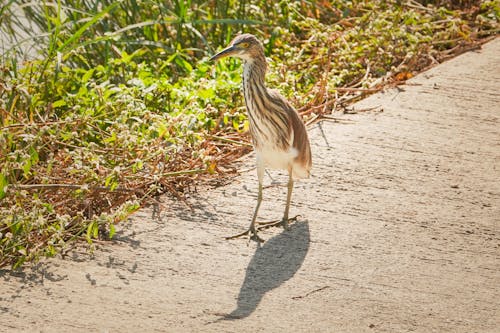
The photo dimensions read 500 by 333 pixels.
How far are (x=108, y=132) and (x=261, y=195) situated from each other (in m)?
1.44

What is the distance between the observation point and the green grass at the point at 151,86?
4945 mm

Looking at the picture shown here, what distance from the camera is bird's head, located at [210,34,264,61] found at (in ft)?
16.6

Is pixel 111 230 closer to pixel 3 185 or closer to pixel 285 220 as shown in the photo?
pixel 3 185

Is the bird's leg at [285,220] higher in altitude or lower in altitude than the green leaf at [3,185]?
lower

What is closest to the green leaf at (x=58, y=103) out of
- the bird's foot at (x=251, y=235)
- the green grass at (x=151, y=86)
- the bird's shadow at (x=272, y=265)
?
the green grass at (x=151, y=86)

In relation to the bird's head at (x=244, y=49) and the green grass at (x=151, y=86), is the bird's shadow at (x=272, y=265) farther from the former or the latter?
the bird's head at (x=244, y=49)

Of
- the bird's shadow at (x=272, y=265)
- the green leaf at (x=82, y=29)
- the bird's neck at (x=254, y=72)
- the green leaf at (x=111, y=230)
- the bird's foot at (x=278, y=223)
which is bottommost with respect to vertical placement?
the bird's shadow at (x=272, y=265)

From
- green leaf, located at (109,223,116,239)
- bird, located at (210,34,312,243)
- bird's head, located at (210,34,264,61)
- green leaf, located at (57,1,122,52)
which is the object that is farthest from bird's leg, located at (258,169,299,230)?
green leaf, located at (57,1,122,52)

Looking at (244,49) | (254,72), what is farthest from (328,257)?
Answer: (244,49)

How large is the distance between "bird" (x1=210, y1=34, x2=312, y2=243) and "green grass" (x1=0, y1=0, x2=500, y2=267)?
0.46 meters

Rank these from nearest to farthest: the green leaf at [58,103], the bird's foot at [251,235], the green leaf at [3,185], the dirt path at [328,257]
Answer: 1. the dirt path at [328,257]
2. the green leaf at [3,185]
3. the bird's foot at [251,235]
4. the green leaf at [58,103]

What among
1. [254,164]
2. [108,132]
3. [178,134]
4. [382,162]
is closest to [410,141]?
[382,162]

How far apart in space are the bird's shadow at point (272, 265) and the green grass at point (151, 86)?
29.0 inches

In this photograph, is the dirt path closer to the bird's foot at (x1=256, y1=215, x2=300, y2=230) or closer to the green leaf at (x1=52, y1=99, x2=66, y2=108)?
the bird's foot at (x1=256, y1=215, x2=300, y2=230)
